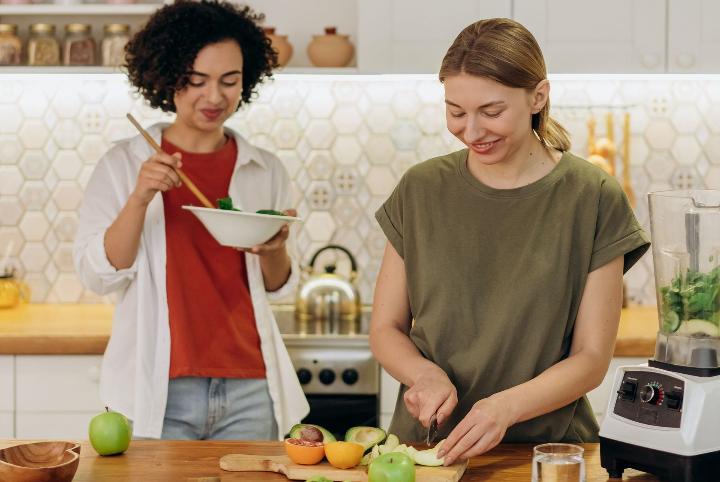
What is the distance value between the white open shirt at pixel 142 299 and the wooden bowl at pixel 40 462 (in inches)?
26.6

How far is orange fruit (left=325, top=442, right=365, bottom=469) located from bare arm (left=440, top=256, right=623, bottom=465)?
146mm

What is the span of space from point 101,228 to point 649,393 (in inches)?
55.2

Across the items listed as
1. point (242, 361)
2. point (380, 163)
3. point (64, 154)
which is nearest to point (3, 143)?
point (64, 154)

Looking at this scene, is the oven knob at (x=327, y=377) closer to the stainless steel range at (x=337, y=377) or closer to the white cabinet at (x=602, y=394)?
the stainless steel range at (x=337, y=377)

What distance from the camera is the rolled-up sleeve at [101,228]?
251cm

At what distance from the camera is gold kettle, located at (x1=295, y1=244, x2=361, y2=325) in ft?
11.0

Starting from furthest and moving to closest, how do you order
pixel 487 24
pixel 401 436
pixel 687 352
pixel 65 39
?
pixel 65 39 < pixel 401 436 < pixel 487 24 < pixel 687 352

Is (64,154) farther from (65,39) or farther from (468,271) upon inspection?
(468,271)

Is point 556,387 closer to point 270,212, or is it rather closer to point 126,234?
point 270,212

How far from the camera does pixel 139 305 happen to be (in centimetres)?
253

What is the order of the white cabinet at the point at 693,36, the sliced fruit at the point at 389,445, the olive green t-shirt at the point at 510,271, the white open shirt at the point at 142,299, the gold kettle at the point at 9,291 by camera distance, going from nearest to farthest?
the sliced fruit at the point at 389,445 → the olive green t-shirt at the point at 510,271 → the white open shirt at the point at 142,299 → the white cabinet at the point at 693,36 → the gold kettle at the point at 9,291

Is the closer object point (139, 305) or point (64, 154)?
point (139, 305)

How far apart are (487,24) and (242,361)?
1.04 meters

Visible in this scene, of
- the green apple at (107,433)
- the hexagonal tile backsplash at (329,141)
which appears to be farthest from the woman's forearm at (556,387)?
the hexagonal tile backsplash at (329,141)
